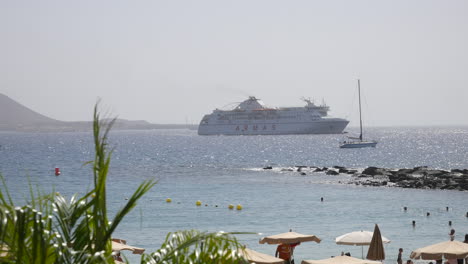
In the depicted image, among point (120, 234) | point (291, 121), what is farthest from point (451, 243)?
point (291, 121)

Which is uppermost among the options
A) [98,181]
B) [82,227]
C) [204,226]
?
[98,181]

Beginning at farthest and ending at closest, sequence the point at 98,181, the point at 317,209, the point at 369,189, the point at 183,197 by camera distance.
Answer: the point at 369,189 → the point at 183,197 → the point at 317,209 → the point at 98,181

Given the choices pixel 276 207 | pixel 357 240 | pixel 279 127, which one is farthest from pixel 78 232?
pixel 279 127

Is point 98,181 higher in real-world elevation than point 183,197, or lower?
higher

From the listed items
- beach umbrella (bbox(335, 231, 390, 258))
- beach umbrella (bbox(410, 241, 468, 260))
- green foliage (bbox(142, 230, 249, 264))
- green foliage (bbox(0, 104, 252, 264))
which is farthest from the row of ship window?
green foliage (bbox(0, 104, 252, 264))

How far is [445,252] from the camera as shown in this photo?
14.6 meters

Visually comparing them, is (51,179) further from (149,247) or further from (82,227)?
(82,227)

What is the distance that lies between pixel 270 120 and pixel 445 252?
136 meters

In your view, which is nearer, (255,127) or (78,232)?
(78,232)

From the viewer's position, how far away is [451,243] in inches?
590

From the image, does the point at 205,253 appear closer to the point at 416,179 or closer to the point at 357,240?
the point at 357,240

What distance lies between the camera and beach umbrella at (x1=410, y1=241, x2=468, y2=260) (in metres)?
14.5

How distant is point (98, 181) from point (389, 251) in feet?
63.9

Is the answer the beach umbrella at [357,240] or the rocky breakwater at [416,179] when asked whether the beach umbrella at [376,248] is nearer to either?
the beach umbrella at [357,240]
